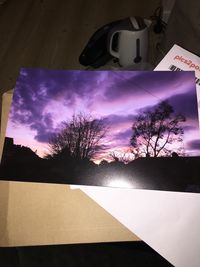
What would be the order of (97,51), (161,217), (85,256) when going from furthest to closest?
(97,51), (85,256), (161,217)

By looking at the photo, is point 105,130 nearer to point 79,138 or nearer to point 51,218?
point 79,138

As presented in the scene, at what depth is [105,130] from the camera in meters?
0.50

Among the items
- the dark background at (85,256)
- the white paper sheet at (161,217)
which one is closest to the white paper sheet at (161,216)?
the white paper sheet at (161,217)

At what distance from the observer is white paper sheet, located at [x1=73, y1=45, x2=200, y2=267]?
1.43 ft

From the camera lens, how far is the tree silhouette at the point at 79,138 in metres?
0.49

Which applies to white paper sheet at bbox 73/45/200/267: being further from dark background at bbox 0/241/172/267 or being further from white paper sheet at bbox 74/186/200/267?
dark background at bbox 0/241/172/267

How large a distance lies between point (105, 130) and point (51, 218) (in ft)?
0.60

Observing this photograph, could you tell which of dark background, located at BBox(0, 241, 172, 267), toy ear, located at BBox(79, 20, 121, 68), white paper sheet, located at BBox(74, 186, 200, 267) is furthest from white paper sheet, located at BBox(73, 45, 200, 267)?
toy ear, located at BBox(79, 20, 121, 68)

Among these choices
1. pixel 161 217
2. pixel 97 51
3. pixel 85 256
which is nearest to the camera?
pixel 161 217

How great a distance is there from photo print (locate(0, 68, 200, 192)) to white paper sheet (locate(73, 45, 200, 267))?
15 mm

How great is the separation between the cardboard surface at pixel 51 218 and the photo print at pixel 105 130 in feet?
0.09

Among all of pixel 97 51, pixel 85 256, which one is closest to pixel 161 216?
pixel 85 256

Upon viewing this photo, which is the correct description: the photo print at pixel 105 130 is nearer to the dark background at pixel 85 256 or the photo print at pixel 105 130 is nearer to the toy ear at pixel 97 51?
the dark background at pixel 85 256

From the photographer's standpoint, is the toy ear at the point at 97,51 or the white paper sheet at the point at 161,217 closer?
the white paper sheet at the point at 161,217
